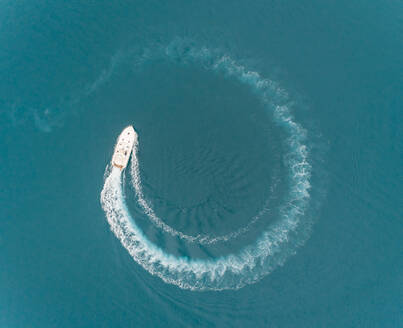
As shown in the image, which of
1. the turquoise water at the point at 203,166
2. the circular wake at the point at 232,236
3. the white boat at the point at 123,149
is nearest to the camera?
the turquoise water at the point at 203,166

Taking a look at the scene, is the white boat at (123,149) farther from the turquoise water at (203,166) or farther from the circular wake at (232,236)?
the turquoise water at (203,166)

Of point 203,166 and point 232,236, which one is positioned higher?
point 203,166

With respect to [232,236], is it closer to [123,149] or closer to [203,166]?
[203,166]

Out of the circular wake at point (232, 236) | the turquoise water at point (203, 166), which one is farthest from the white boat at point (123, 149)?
the turquoise water at point (203, 166)

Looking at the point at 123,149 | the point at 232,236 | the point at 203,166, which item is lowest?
the point at 232,236

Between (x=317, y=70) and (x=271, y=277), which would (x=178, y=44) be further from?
(x=271, y=277)

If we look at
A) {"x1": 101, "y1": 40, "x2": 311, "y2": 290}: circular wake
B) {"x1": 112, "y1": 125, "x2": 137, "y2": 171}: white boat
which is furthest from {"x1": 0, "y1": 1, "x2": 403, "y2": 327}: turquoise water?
{"x1": 112, "y1": 125, "x2": 137, "y2": 171}: white boat

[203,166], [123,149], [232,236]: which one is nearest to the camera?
[232,236]

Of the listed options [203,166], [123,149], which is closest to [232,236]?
[203,166]
